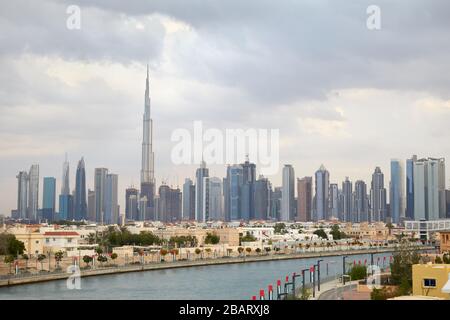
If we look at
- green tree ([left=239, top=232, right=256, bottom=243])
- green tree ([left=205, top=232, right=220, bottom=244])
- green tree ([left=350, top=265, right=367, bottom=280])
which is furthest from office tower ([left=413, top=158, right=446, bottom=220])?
green tree ([left=239, top=232, right=256, bottom=243])

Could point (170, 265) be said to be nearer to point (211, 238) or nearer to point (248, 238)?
point (211, 238)

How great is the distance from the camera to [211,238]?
1436 centimetres

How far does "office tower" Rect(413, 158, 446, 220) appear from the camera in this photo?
3781 millimetres

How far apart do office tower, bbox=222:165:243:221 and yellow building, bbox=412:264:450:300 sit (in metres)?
1.44

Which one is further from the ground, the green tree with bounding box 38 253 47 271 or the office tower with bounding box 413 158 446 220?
the office tower with bounding box 413 158 446 220

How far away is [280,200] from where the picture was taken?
24.6 feet

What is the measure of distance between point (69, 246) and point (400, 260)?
22.2 feet

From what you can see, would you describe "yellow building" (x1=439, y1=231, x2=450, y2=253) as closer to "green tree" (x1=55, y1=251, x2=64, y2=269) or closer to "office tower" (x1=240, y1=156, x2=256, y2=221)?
"office tower" (x1=240, y1=156, x2=256, y2=221)

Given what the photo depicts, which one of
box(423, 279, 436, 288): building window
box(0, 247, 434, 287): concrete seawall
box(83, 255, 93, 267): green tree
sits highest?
box(423, 279, 436, 288): building window

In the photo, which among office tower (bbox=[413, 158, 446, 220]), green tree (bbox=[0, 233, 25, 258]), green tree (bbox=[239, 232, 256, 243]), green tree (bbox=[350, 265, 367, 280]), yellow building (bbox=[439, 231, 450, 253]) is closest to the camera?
office tower (bbox=[413, 158, 446, 220])

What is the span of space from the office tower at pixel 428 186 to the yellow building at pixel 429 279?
512 millimetres

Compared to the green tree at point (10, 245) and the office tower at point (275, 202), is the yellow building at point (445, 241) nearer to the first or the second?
the office tower at point (275, 202)
